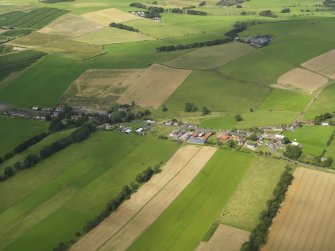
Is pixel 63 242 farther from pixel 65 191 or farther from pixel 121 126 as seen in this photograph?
pixel 121 126

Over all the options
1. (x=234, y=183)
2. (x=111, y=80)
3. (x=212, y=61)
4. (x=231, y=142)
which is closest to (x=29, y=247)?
(x=234, y=183)

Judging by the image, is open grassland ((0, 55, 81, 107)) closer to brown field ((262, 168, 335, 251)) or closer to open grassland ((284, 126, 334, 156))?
open grassland ((284, 126, 334, 156))

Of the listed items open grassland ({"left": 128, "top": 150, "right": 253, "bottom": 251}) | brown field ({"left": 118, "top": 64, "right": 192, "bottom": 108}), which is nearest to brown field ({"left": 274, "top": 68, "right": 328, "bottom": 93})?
brown field ({"left": 118, "top": 64, "right": 192, "bottom": 108})

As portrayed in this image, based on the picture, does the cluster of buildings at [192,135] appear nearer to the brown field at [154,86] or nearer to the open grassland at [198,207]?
the open grassland at [198,207]

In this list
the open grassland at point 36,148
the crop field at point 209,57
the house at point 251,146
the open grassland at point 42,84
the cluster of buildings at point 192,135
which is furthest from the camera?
the crop field at point 209,57

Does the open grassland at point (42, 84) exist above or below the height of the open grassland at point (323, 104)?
below

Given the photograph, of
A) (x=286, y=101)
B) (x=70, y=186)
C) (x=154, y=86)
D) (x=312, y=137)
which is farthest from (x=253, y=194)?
(x=154, y=86)

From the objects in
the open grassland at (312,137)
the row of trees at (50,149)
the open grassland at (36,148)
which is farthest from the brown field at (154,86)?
the open grassland at (312,137)
